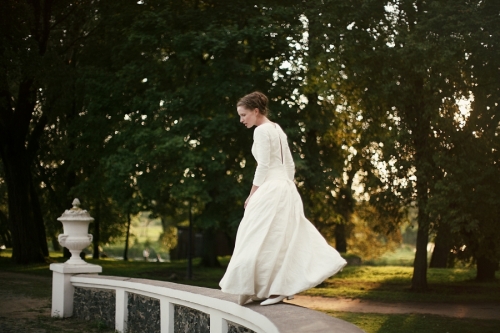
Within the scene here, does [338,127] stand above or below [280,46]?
below

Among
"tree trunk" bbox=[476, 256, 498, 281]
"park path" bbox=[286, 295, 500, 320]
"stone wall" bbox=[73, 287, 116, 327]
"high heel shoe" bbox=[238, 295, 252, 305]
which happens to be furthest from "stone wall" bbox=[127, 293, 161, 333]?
"tree trunk" bbox=[476, 256, 498, 281]

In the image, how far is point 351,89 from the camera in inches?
788

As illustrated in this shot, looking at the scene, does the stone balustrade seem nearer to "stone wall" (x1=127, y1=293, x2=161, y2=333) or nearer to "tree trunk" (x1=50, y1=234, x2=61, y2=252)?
"stone wall" (x1=127, y1=293, x2=161, y2=333)

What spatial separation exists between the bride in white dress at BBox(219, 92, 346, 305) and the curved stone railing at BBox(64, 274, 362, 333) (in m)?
0.22

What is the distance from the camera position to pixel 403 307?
1605 centimetres

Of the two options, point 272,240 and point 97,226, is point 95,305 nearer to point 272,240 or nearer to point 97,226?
point 272,240

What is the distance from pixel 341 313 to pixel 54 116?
12.5m

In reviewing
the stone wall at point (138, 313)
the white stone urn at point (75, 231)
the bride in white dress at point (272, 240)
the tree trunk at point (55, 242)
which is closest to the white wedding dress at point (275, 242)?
the bride in white dress at point (272, 240)

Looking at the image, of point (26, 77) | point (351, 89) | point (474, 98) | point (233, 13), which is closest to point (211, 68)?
point (233, 13)

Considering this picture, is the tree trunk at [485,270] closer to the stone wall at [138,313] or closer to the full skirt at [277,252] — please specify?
the stone wall at [138,313]

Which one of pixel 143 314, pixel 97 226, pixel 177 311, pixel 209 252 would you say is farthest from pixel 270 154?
pixel 97 226

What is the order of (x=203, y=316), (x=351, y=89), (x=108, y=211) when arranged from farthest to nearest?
(x=108, y=211)
(x=351, y=89)
(x=203, y=316)

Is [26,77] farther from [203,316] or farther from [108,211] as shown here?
[203,316]

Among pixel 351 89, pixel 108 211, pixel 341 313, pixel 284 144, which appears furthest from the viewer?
pixel 108 211
